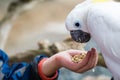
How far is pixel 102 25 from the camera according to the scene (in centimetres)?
40

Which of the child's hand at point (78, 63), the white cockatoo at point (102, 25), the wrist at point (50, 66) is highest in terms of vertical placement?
the white cockatoo at point (102, 25)

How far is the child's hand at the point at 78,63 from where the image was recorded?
458 mm

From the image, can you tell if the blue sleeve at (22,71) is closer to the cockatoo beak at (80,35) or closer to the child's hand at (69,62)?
the child's hand at (69,62)

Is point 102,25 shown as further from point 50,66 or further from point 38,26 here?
point 38,26

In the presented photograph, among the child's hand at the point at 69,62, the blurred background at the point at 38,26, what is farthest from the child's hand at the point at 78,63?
the blurred background at the point at 38,26

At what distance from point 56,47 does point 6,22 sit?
30.5 inches

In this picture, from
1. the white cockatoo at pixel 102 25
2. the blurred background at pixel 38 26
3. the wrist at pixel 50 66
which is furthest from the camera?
the blurred background at pixel 38 26

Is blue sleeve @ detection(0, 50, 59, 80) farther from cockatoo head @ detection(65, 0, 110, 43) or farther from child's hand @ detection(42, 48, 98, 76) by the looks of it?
cockatoo head @ detection(65, 0, 110, 43)

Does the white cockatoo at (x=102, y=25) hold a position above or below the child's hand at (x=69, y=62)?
above

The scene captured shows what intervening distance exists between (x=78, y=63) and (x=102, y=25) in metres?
0.09

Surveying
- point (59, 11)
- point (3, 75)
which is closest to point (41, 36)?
point (59, 11)

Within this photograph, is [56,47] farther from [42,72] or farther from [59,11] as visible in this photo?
[59,11]

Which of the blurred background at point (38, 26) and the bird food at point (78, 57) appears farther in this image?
the blurred background at point (38, 26)

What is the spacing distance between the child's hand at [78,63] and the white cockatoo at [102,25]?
0.04m
